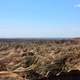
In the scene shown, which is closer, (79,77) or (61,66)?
(79,77)

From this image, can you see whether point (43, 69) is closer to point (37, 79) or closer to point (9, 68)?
point (37, 79)

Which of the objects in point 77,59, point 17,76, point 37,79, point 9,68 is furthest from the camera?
point 77,59

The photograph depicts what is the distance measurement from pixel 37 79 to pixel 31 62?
812 cm

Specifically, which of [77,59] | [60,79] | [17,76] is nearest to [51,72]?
[60,79]

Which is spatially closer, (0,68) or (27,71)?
(27,71)

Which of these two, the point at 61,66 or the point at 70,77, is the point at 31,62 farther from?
the point at 70,77

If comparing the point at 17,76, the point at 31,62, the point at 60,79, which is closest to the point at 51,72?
the point at 60,79

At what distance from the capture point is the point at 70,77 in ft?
72.2

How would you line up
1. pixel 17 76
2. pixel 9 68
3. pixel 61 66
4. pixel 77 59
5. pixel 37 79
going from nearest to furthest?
1. pixel 37 79
2. pixel 17 76
3. pixel 61 66
4. pixel 9 68
5. pixel 77 59

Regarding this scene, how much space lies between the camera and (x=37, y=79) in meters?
21.2

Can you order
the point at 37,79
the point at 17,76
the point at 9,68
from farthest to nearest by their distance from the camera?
the point at 9,68, the point at 17,76, the point at 37,79

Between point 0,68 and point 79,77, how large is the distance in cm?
1005

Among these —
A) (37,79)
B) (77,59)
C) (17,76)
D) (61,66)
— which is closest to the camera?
(37,79)

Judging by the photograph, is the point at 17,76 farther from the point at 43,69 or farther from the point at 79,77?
the point at 79,77
